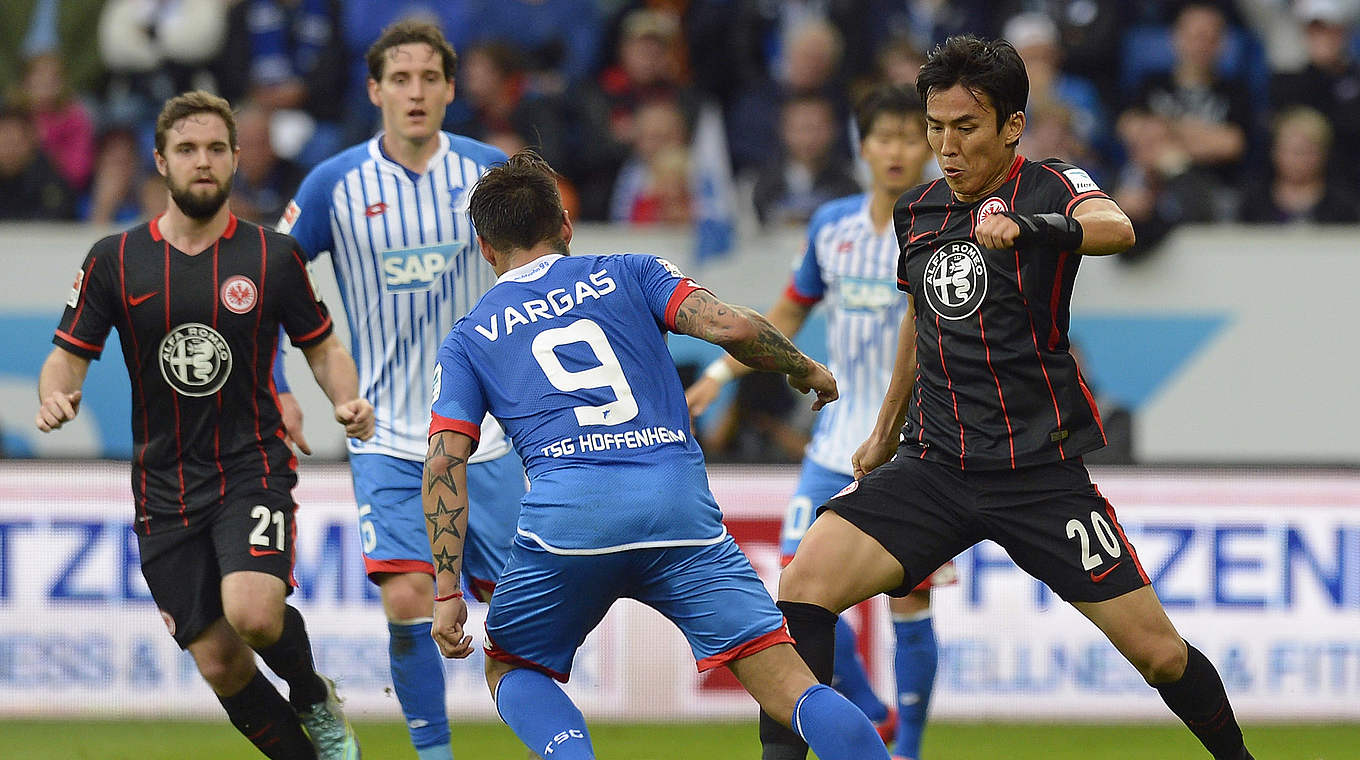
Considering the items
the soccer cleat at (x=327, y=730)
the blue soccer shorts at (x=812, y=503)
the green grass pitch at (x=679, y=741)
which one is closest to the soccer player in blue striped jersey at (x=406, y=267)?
the soccer cleat at (x=327, y=730)

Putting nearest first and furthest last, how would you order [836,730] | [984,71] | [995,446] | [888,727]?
[836,730] → [984,71] → [995,446] → [888,727]

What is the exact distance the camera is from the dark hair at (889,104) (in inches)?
257

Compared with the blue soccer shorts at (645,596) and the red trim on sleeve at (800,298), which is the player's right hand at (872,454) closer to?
the blue soccer shorts at (645,596)

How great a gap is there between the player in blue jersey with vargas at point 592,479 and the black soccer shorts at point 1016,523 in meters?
0.57

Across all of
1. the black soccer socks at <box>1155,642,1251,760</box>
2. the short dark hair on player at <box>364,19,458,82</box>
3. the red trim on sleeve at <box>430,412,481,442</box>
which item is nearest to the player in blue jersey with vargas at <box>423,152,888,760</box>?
the red trim on sleeve at <box>430,412,481,442</box>

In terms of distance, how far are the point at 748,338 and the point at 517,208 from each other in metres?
0.75

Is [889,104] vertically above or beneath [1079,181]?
above

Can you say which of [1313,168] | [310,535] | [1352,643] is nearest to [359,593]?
[310,535]

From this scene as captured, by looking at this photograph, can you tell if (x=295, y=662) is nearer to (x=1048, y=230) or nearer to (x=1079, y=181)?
(x=1048, y=230)

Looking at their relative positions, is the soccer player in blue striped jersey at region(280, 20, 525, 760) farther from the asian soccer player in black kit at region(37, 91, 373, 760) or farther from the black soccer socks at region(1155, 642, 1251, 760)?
the black soccer socks at region(1155, 642, 1251, 760)

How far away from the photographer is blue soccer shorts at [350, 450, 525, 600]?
5.88 metres

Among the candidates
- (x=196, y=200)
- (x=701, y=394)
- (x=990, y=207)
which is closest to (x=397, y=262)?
(x=196, y=200)

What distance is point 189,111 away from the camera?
226 inches

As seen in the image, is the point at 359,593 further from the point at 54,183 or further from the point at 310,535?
the point at 54,183
